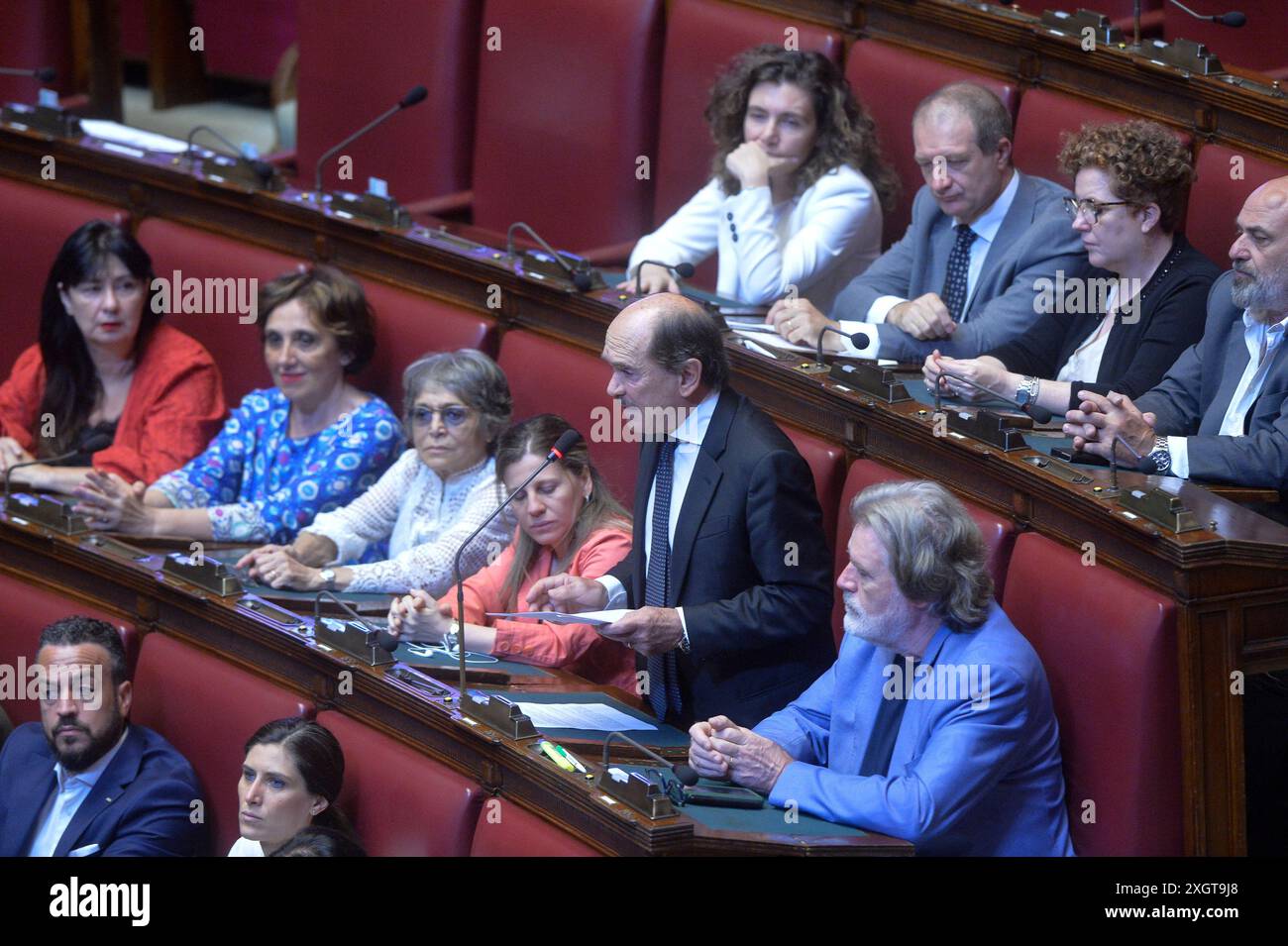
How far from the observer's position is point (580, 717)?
1162 millimetres

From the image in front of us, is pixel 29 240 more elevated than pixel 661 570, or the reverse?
pixel 29 240

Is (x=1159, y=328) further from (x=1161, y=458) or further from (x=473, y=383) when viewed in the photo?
(x=473, y=383)

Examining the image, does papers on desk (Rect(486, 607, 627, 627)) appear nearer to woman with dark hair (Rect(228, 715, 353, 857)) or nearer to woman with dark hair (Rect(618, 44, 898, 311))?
woman with dark hair (Rect(228, 715, 353, 857))

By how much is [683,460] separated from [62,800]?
0.49 metres

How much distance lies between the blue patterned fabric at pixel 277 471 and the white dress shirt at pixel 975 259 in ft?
1.20

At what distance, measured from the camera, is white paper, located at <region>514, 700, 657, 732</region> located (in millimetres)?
1144

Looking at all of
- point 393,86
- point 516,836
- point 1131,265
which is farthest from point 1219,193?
point 393,86

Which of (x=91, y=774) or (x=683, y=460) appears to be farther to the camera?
(x=91, y=774)

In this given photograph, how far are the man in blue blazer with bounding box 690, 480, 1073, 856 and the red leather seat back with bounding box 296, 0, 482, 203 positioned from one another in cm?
94

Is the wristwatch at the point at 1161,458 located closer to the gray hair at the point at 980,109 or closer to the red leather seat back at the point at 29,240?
the gray hair at the point at 980,109

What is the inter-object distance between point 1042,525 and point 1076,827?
6.9 inches

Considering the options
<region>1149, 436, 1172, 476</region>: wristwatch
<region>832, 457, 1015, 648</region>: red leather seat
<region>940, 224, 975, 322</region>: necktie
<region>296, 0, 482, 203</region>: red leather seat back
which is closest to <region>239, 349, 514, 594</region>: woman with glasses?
<region>832, 457, 1015, 648</region>: red leather seat

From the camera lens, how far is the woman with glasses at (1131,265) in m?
1.24

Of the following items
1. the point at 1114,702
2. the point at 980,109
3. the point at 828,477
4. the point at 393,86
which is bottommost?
the point at 1114,702
